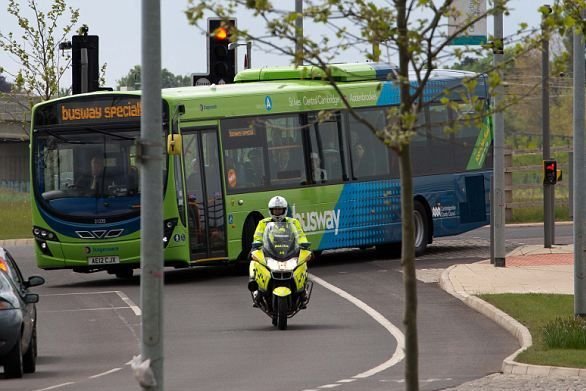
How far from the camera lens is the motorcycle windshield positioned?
77.8ft

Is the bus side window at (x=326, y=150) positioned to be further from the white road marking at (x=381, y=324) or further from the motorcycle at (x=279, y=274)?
the motorcycle at (x=279, y=274)

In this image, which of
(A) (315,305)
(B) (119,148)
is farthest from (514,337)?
(B) (119,148)

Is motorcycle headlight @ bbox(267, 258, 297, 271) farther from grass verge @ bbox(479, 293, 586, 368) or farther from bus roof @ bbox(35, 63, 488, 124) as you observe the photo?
bus roof @ bbox(35, 63, 488, 124)

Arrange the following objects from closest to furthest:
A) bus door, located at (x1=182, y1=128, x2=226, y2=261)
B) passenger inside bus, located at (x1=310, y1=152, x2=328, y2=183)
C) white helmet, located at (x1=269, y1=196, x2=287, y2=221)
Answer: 1. white helmet, located at (x1=269, y1=196, x2=287, y2=221)
2. bus door, located at (x1=182, y1=128, x2=226, y2=261)
3. passenger inside bus, located at (x1=310, y1=152, x2=328, y2=183)

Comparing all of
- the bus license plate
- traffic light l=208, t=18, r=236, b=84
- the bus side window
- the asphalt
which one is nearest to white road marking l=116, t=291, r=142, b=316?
the bus license plate

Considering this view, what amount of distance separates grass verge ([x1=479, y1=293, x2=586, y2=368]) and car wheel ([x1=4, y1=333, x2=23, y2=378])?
16.7 ft

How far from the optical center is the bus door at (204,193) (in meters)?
29.9

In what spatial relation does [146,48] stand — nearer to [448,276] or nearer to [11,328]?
[11,328]

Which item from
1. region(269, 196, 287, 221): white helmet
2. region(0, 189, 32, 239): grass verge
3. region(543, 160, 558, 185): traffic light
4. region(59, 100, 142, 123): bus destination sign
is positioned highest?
region(59, 100, 142, 123): bus destination sign

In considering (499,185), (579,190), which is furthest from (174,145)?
(579,190)

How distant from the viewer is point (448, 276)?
97.0 ft

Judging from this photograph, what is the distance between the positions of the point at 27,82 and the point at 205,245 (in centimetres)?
2185

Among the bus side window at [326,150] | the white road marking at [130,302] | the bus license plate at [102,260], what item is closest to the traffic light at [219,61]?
the bus side window at [326,150]

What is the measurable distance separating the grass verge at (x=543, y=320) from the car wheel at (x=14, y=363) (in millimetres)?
5088
